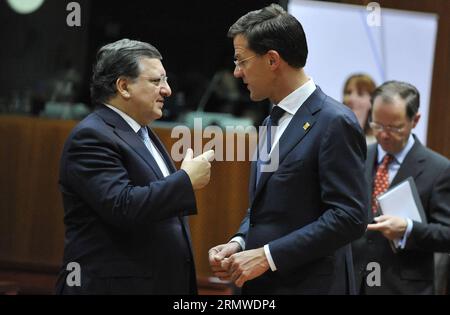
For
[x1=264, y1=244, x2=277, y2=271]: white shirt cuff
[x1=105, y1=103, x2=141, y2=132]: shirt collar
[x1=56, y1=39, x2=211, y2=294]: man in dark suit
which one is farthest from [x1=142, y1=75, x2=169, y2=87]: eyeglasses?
[x1=264, y1=244, x2=277, y2=271]: white shirt cuff

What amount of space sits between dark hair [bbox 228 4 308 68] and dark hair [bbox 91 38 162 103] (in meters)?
0.40

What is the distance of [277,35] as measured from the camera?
8.16ft

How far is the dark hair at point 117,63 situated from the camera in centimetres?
266

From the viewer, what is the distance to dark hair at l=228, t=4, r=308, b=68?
2.48 m

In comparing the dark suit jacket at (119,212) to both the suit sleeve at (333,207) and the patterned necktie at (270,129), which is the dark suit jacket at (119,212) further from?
the suit sleeve at (333,207)

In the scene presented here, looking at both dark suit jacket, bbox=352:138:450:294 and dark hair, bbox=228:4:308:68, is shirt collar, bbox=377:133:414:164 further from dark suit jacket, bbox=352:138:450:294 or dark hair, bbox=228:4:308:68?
dark hair, bbox=228:4:308:68

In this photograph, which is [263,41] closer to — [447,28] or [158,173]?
[158,173]

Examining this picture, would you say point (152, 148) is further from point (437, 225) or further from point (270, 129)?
point (437, 225)

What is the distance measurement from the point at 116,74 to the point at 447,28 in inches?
121

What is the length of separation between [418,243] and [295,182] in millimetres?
1061

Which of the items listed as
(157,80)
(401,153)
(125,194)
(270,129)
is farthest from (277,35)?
(401,153)

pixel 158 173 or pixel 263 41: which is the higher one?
pixel 263 41
